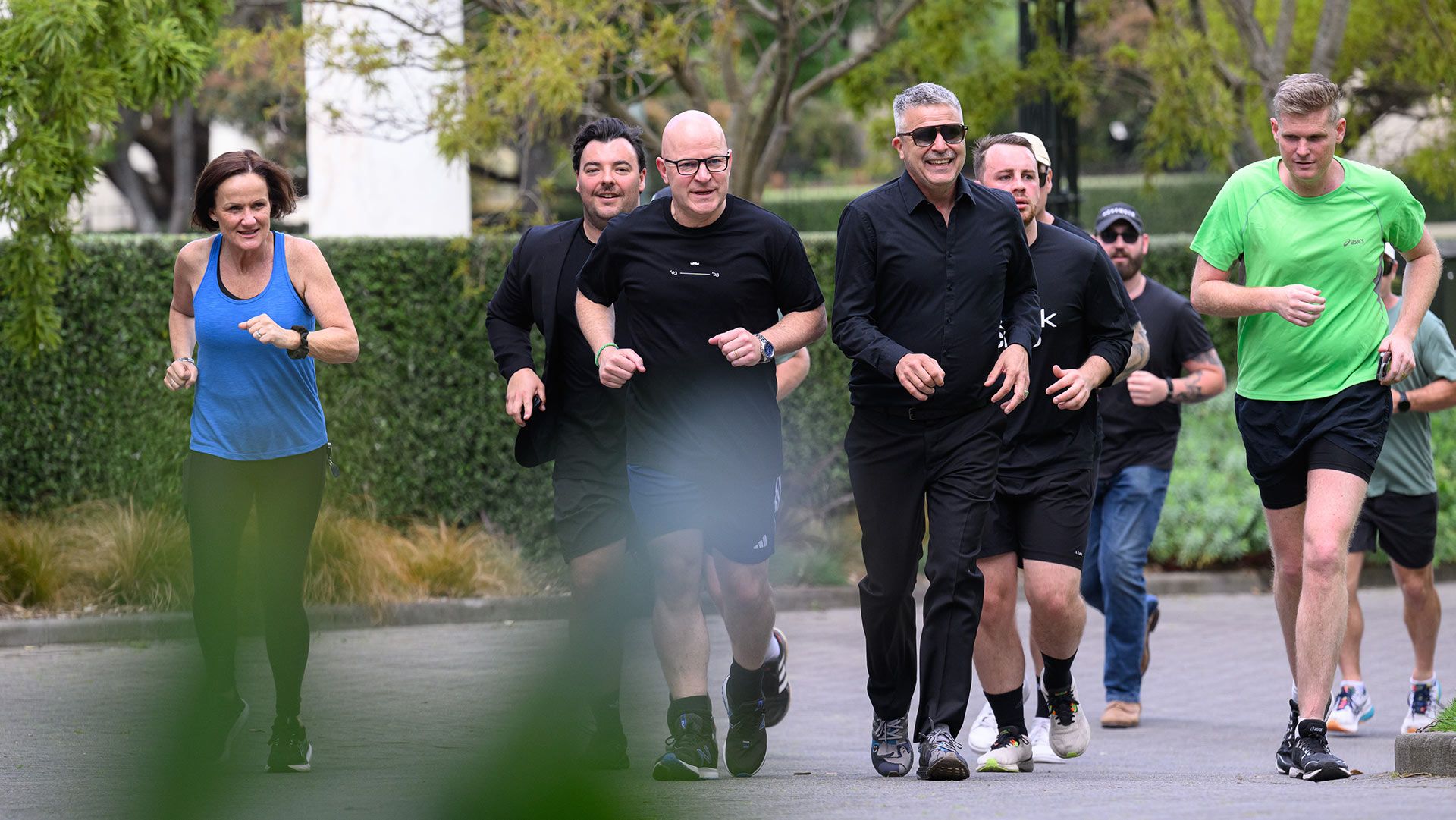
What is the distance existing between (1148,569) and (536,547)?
430 cm

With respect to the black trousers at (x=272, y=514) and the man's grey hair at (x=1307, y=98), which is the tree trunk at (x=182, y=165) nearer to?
the black trousers at (x=272, y=514)

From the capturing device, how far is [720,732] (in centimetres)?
690

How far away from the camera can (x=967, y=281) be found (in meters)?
→ 5.19

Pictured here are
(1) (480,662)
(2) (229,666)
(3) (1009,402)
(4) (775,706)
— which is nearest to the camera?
(1) (480,662)

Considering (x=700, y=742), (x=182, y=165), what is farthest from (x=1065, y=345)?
(x=182, y=165)

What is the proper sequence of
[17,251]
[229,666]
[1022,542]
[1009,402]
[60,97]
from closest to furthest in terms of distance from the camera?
[229,666], [1009,402], [1022,542], [60,97], [17,251]

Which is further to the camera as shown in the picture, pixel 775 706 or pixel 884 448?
pixel 775 706

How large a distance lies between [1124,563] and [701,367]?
9.42 ft

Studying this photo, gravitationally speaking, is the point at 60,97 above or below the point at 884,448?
above

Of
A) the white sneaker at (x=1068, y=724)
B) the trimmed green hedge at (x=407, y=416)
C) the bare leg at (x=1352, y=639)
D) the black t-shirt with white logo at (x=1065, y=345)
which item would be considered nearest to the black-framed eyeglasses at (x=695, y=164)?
the black t-shirt with white logo at (x=1065, y=345)

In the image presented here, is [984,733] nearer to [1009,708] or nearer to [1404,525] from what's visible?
[1009,708]

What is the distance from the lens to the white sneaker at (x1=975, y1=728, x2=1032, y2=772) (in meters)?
5.53

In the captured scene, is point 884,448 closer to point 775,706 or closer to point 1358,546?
point 775,706

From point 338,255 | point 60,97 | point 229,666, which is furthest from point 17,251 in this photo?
point 229,666
